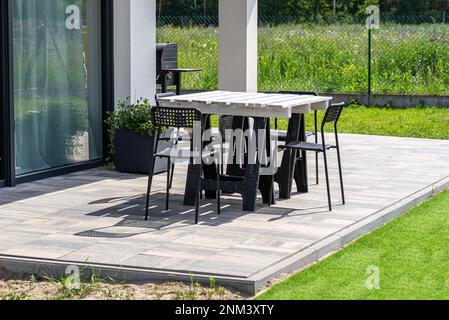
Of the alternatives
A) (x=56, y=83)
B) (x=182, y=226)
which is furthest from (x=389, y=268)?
(x=56, y=83)

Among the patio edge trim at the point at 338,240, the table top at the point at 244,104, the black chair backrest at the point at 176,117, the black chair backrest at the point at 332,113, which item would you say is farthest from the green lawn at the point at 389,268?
the black chair backrest at the point at 176,117

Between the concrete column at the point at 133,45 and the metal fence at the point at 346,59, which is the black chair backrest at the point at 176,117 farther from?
the metal fence at the point at 346,59

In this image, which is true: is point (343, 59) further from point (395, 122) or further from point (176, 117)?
point (176, 117)

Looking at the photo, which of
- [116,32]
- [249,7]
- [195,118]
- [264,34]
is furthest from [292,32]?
[195,118]

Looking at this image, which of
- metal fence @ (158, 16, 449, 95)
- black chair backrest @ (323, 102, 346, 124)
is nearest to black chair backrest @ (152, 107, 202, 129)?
black chair backrest @ (323, 102, 346, 124)

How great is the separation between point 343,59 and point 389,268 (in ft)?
41.2

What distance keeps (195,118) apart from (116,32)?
3183 millimetres

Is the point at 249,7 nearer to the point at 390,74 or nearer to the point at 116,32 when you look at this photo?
the point at 116,32

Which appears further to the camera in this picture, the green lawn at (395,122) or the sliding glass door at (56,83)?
the green lawn at (395,122)

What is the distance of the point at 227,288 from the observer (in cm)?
602

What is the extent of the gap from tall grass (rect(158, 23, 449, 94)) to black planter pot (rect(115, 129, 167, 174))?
8019mm

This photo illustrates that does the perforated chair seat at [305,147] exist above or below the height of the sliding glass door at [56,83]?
below

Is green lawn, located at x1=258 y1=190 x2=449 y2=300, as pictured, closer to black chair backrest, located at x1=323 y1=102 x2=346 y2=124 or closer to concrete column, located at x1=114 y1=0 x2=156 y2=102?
black chair backrest, located at x1=323 y1=102 x2=346 y2=124

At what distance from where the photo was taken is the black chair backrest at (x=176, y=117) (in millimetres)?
7730
